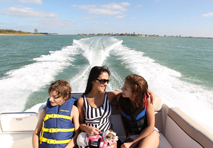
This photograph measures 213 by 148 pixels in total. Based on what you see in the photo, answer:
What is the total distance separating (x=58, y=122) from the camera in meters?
1.51

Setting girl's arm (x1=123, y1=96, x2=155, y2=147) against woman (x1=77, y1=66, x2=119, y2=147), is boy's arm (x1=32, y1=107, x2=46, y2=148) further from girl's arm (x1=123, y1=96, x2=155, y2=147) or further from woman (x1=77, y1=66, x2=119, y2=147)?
girl's arm (x1=123, y1=96, x2=155, y2=147)

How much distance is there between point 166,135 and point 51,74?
5.43 m

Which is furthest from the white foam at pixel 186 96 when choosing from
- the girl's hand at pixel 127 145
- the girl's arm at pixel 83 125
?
the girl's arm at pixel 83 125

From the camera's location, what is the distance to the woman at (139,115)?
1557 millimetres

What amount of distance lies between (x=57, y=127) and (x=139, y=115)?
83cm

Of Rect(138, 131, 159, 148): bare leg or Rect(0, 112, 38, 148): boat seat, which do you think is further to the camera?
Rect(0, 112, 38, 148): boat seat

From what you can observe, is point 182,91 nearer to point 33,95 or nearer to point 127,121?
point 127,121

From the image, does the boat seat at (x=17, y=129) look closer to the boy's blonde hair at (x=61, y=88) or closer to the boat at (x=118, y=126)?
the boat at (x=118, y=126)

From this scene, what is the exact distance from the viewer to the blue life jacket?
148cm

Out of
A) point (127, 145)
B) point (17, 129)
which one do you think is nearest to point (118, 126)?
point (127, 145)

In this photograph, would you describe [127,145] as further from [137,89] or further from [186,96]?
[186,96]

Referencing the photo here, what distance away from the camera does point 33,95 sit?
15.0 feet

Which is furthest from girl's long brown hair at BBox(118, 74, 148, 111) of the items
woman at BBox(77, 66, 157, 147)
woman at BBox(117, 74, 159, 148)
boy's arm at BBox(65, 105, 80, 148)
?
boy's arm at BBox(65, 105, 80, 148)

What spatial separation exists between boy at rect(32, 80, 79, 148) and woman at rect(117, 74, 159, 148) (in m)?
0.55
